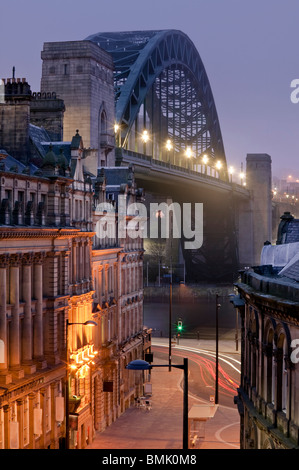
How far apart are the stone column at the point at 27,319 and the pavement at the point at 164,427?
10985mm

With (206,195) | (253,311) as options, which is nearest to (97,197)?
(253,311)

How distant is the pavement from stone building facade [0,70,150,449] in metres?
1.25

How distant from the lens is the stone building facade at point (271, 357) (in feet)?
91.0

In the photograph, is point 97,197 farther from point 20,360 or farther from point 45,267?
point 20,360

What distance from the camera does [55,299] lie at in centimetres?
5469

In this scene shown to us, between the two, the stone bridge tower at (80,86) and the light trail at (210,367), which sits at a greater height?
the stone bridge tower at (80,86)

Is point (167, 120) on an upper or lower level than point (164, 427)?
upper

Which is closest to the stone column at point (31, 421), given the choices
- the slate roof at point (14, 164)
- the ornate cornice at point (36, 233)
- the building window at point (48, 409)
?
the building window at point (48, 409)

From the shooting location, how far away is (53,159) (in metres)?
56.4

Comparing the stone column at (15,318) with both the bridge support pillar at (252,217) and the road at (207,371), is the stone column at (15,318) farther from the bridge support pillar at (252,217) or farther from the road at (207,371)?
the bridge support pillar at (252,217)

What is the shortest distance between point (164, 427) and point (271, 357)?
34184 millimetres

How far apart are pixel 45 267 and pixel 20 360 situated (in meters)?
6.70

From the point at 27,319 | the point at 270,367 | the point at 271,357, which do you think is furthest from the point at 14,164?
the point at 271,357

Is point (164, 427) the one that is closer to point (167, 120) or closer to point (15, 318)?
point (15, 318)
